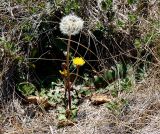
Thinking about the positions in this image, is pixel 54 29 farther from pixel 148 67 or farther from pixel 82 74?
pixel 148 67

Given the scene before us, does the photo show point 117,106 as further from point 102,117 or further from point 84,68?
point 84,68

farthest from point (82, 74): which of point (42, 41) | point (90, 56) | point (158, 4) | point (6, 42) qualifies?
point (158, 4)

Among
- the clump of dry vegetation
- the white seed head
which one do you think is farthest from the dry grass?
the white seed head

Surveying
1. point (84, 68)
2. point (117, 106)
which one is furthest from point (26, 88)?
point (117, 106)

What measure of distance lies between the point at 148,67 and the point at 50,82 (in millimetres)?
680

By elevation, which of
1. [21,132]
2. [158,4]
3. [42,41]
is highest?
[158,4]

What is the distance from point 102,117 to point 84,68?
518 millimetres

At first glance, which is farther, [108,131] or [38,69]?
[38,69]

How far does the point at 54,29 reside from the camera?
3170 millimetres

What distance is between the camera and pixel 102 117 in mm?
2771

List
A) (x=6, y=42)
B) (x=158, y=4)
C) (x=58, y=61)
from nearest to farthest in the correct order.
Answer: (x=6, y=42), (x=58, y=61), (x=158, y=4)

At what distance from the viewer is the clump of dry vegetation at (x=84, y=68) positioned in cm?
276

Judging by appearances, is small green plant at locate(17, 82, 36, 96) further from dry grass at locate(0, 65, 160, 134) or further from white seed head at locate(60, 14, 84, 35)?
white seed head at locate(60, 14, 84, 35)

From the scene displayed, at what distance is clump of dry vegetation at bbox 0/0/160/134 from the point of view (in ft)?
9.05
